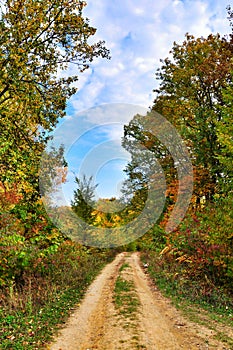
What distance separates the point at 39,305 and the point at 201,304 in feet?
19.0

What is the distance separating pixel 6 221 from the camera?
9500mm

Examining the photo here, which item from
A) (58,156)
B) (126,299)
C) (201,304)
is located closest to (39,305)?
(126,299)

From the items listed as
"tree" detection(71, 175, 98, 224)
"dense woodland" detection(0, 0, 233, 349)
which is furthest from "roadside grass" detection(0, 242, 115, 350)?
"tree" detection(71, 175, 98, 224)

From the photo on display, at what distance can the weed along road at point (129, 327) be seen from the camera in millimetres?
6504

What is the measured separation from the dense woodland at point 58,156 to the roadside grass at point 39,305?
0.17ft

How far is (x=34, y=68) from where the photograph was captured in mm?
8078

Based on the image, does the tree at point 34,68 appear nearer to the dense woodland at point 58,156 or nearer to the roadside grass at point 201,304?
the dense woodland at point 58,156

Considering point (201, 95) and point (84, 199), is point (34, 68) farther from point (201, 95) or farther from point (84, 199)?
point (84, 199)

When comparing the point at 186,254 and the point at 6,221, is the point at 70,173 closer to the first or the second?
the point at 186,254

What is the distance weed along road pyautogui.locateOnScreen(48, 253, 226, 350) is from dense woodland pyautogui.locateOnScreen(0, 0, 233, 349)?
0.96 metres

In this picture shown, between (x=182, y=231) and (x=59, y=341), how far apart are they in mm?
9332

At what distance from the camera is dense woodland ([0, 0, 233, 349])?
298 inches

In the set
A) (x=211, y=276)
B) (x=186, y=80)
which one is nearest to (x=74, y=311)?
(x=211, y=276)

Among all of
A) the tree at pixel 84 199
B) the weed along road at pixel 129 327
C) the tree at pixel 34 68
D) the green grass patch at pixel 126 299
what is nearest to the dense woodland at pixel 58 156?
the tree at pixel 34 68
